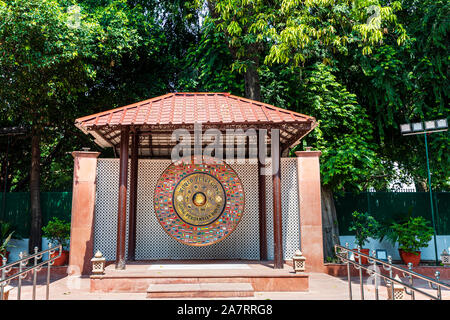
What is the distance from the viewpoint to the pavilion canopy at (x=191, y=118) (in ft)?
21.0

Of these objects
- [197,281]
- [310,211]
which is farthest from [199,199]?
[310,211]

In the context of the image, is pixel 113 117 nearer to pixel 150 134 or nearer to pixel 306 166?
pixel 150 134

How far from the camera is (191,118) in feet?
21.4

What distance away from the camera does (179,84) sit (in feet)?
39.8

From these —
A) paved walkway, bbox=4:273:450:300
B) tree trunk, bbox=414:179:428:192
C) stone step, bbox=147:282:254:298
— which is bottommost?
→ paved walkway, bbox=4:273:450:300

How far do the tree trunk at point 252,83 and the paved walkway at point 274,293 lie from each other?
18.6 feet

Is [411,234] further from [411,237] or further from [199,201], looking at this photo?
[199,201]

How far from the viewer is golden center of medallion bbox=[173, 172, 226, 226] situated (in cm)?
773

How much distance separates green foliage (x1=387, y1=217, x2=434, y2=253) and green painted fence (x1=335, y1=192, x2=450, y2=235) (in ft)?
4.87

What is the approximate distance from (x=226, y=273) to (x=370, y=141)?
731cm

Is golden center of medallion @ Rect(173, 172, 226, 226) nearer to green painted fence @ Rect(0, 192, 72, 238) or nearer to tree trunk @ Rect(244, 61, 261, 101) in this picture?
tree trunk @ Rect(244, 61, 261, 101)

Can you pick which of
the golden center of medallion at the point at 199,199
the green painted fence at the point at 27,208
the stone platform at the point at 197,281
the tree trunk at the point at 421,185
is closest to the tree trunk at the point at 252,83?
the golden center of medallion at the point at 199,199

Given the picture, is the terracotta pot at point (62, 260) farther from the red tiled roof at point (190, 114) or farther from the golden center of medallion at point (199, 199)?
the red tiled roof at point (190, 114)

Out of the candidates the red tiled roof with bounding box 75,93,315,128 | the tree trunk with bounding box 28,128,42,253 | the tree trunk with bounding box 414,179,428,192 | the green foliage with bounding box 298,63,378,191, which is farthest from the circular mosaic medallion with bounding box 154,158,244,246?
the tree trunk with bounding box 414,179,428,192
